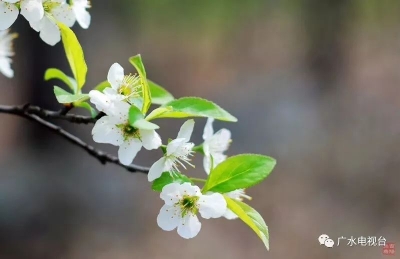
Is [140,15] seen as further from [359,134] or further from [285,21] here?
[359,134]

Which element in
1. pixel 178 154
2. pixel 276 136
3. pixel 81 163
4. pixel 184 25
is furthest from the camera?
pixel 184 25

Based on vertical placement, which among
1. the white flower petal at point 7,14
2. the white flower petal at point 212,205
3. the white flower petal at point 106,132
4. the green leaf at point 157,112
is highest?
the white flower petal at point 7,14

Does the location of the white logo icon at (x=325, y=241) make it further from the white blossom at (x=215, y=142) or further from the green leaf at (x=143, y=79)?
the green leaf at (x=143, y=79)

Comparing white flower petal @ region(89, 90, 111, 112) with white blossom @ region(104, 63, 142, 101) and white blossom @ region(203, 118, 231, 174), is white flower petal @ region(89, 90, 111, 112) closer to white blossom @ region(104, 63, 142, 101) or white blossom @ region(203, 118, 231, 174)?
white blossom @ region(104, 63, 142, 101)

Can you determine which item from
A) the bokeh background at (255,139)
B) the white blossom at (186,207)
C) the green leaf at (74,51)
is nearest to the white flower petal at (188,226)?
the white blossom at (186,207)

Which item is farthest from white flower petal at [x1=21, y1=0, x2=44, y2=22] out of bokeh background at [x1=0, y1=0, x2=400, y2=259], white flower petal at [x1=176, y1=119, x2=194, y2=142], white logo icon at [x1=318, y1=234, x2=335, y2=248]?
bokeh background at [x1=0, y1=0, x2=400, y2=259]

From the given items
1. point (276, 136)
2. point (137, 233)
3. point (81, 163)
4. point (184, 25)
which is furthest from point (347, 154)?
point (184, 25)
